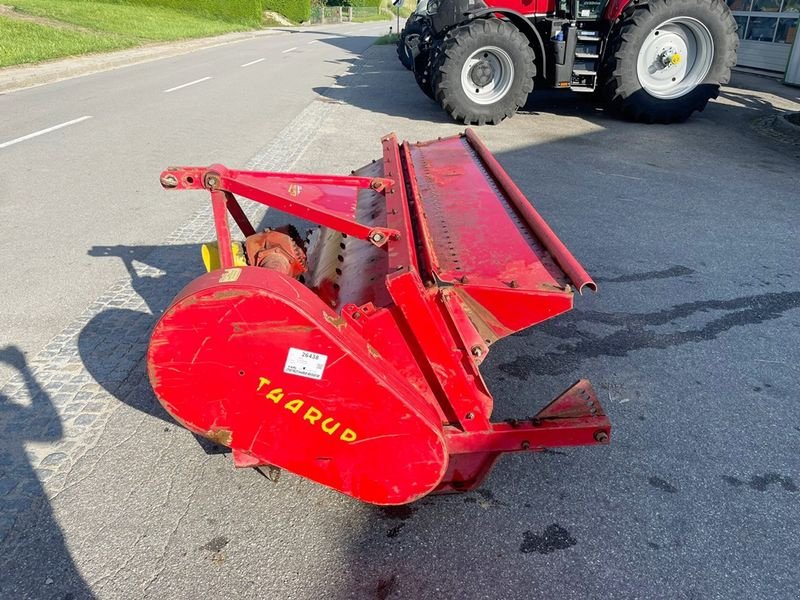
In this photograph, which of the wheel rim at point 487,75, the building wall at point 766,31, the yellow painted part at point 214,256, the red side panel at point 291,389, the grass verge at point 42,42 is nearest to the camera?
the red side panel at point 291,389

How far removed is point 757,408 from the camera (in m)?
2.98

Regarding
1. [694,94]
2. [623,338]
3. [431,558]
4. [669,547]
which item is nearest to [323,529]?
[431,558]

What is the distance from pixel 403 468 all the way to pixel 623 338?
6.66 feet

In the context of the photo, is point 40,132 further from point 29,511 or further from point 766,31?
point 766,31

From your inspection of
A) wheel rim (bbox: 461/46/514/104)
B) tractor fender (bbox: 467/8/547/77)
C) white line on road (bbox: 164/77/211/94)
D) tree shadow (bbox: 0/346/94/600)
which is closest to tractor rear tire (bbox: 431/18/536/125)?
wheel rim (bbox: 461/46/514/104)

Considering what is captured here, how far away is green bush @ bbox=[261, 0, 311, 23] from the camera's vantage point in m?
40.3

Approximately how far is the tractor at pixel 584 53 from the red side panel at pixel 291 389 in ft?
23.2

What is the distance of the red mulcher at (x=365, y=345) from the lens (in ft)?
6.28

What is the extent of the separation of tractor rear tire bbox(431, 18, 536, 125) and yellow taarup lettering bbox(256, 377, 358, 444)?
7.13 metres

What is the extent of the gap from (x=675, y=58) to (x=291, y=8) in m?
37.7

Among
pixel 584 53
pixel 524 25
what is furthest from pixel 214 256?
pixel 584 53

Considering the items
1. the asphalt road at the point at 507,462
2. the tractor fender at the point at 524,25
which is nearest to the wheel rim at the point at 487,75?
the tractor fender at the point at 524,25

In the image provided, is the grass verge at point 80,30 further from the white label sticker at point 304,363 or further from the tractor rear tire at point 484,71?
the white label sticker at point 304,363

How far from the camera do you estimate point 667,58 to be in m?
8.52
